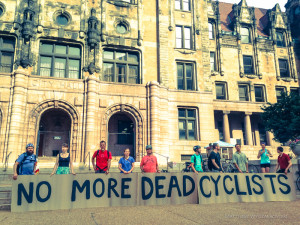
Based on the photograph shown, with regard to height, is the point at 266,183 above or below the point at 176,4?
below

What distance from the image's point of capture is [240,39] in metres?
30.8

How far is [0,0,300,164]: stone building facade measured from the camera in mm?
18094

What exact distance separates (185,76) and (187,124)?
439cm

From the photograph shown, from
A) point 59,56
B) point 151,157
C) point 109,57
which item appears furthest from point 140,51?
point 151,157

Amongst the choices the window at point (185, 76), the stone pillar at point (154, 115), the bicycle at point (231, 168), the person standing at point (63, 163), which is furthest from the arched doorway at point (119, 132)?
the person standing at point (63, 163)

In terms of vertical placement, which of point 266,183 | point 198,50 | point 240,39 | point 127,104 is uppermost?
point 240,39

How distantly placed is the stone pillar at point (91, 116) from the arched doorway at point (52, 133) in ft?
10.8

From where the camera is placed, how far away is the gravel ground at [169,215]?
5754mm

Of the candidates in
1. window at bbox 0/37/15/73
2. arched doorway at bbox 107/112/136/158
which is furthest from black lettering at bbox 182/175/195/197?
window at bbox 0/37/15/73

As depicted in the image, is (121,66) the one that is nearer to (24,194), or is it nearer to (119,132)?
(119,132)

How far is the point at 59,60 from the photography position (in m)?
20.0

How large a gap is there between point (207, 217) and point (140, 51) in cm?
1758

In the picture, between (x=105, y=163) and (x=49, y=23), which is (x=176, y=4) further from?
(x=105, y=163)

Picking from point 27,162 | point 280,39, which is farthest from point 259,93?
point 27,162
